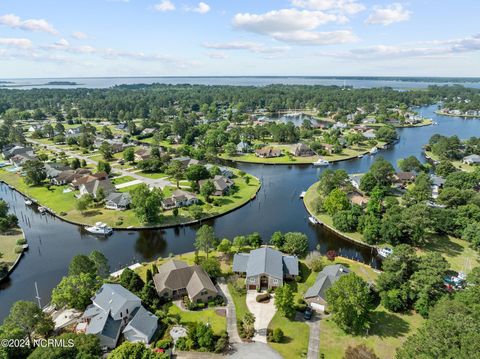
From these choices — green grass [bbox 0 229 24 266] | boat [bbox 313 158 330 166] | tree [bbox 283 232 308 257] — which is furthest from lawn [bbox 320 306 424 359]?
boat [bbox 313 158 330 166]

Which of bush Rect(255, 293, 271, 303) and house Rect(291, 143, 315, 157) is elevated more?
house Rect(291, 143, 315, 157)

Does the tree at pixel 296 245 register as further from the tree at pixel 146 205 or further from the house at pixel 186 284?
the tree at pixel 146 205

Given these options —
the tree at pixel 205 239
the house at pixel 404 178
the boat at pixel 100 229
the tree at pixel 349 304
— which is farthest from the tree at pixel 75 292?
the house at pixel 404 178

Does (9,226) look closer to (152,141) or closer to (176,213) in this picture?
(176,213)

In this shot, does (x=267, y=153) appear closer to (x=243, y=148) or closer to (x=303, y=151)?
(x=243, y=148)

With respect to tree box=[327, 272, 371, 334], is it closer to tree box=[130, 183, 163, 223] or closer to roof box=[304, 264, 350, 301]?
roof box=[304, 264, 350, 301]

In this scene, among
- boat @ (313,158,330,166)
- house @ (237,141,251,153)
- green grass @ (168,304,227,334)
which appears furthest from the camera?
house @ (237,141,251,153)
